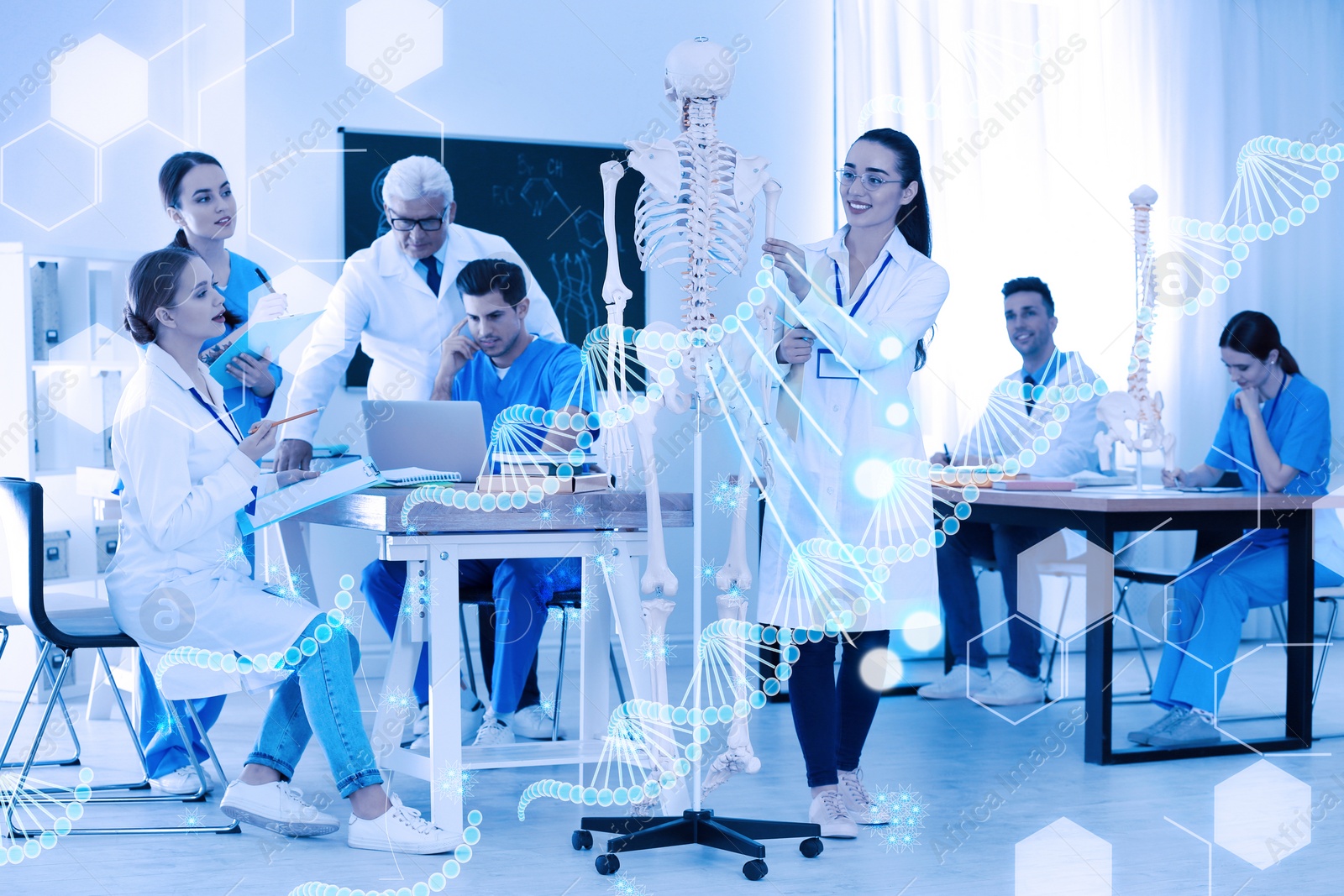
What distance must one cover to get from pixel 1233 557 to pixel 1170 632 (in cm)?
27

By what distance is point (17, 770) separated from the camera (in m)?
3.12

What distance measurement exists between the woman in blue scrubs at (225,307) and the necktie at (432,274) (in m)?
0.49

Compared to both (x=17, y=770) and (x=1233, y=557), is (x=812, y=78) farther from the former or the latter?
(x=17, y=770)

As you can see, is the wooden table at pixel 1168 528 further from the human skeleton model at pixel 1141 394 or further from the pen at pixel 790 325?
the pen at pixel 790 325

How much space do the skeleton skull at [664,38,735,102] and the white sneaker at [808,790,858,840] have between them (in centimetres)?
141

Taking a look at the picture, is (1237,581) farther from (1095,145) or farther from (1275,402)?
(1095,145)

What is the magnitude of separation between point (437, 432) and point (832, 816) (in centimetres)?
117

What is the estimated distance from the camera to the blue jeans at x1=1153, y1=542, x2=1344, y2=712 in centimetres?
355

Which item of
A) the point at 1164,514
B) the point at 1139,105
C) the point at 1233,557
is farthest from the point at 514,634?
the point at 1139,105

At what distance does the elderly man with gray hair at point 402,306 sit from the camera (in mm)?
3635

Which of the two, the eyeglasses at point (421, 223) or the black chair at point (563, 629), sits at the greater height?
the eyeglasses at point (421, 223)

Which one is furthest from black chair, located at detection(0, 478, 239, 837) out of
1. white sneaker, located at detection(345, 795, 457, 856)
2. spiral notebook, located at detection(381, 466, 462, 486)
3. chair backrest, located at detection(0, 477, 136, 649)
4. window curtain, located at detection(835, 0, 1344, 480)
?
window curtain, located at detection(835, 0, 1344, 480)
